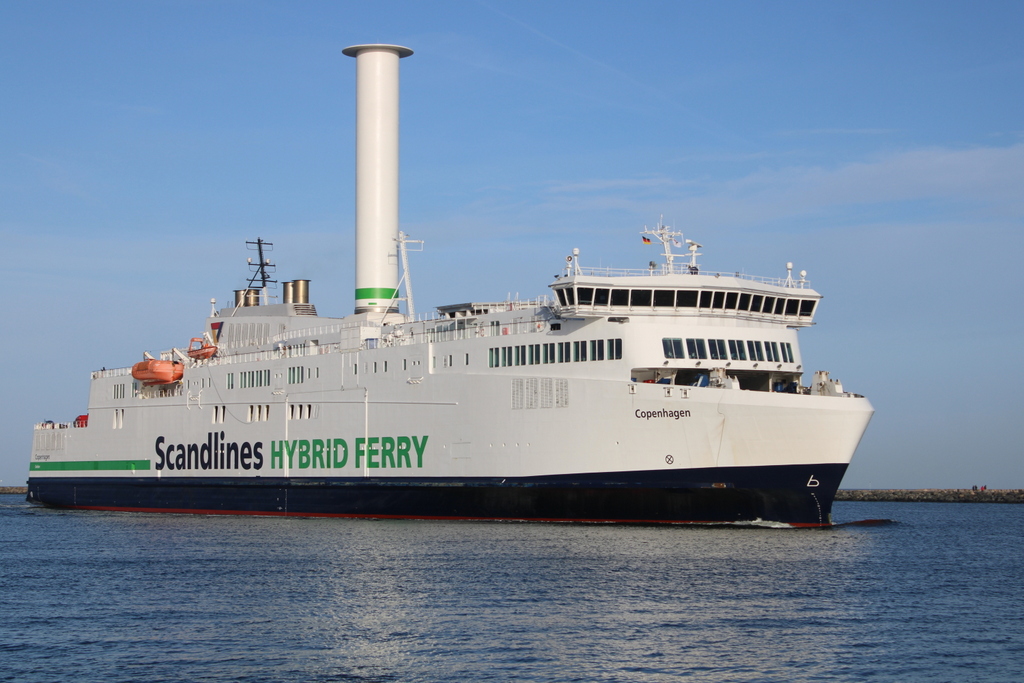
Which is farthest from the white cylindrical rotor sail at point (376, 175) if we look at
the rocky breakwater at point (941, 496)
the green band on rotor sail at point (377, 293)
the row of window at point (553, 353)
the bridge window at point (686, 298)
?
the rocky breakwater at point (941, 496)

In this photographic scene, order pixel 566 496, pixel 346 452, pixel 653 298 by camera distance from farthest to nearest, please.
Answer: pixel 346 452 < pixel 566 496 < pixel 653 298

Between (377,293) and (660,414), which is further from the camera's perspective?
(377,293)

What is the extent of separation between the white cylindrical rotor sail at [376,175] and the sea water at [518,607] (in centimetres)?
1311

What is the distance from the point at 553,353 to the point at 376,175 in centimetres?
1428

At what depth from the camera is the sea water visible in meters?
17.2

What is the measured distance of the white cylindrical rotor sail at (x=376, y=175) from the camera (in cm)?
4494

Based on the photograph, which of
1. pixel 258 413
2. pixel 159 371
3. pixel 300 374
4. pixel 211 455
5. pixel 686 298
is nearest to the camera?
pixel 686 298

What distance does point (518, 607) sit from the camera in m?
21.4

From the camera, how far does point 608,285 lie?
33.4 meters

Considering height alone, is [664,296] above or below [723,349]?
above

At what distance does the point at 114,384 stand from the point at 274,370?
11.4 metres

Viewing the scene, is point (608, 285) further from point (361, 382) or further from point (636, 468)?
point (361, 382)

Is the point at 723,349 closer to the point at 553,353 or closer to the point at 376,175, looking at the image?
the point at 553,353

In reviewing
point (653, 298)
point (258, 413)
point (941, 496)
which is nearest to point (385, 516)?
point (258, 413)
